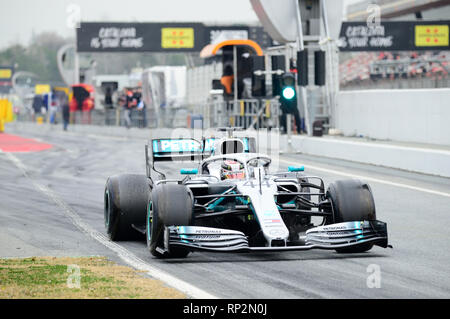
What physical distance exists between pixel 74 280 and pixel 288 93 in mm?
20082

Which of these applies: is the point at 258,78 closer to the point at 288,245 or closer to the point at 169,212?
the point at 288,245

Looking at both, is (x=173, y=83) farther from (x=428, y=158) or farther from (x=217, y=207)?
(x=217, y=207)

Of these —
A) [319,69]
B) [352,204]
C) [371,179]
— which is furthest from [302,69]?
[352,204]

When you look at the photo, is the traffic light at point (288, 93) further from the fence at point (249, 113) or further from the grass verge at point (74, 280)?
the grass verge at point (74, 280)

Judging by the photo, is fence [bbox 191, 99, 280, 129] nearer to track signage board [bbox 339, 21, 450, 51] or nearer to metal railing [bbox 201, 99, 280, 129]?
metal railing [bbox 201, 99, 280, 129]

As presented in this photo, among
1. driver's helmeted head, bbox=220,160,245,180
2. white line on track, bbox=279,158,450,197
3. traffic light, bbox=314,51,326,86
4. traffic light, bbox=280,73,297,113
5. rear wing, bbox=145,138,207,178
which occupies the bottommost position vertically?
white line on track, bbox=279,158,450,197

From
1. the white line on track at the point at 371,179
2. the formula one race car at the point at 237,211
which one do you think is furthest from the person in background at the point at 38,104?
the formula one race car at the point at 237,211

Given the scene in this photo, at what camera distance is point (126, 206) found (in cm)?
1167

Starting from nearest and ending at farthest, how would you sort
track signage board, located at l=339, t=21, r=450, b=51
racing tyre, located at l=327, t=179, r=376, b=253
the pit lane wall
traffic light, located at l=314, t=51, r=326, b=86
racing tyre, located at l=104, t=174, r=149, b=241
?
racing tyre, located at l=327, t=179, r=376, b=253 < racing tyre, located at l=104, t=174, r=149, b=241 < the pit lane wall < traffic light, located at l=314, t=51, r=326, b=86 < track signage board, located at l=339, t=21, r=450, b=51

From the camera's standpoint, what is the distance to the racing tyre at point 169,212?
10.0 meters

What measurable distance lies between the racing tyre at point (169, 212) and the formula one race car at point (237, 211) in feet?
A: 0.03

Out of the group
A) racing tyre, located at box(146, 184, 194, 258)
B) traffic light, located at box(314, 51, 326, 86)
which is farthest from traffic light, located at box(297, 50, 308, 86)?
racing tyre, located at box(146, 184, 194, 258)

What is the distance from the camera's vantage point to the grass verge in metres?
8.03

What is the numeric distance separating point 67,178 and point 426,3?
4408 cm
